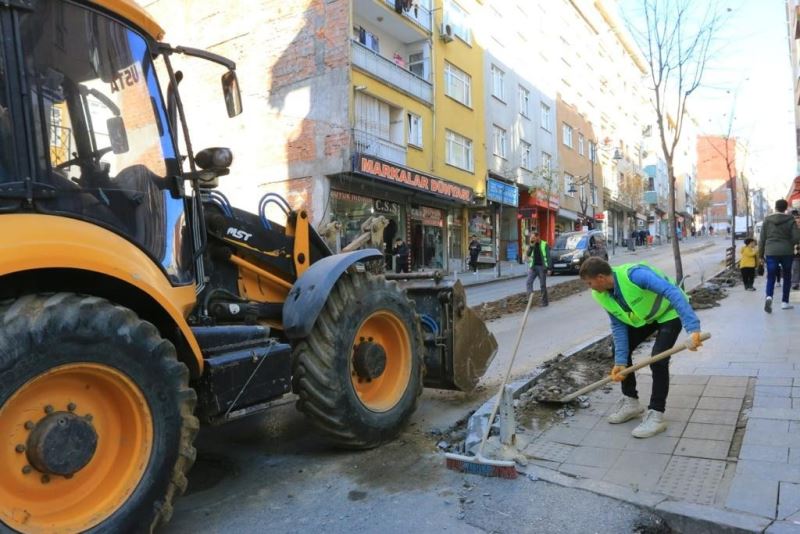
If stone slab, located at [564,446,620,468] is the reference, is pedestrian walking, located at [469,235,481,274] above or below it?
above

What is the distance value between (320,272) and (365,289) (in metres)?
0.41

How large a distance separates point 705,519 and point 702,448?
111cm

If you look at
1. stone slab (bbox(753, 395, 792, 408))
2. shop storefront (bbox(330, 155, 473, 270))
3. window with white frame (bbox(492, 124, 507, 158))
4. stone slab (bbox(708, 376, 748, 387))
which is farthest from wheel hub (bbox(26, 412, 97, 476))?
window with white frame (bbox(492, 124, 507, 158))

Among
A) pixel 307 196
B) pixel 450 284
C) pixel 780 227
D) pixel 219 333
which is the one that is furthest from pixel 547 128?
pixel 219 333

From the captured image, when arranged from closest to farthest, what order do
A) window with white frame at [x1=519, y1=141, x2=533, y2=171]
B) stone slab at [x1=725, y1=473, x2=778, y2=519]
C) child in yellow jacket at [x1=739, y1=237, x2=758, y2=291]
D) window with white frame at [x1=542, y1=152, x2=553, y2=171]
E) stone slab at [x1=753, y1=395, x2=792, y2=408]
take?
stone slab at [x1=725, y1=473, x2=778, y2=519], stone slab at [x1=753, y1=395, x2=792, y2=408], child in yellow jacket at [x1=739, y1=237, x2=758, y2=291], window with white frame at [x1=519, y1=141, x2=533, y2=171], window with white frame at [x1=542, y1=152, x2=553, y2=171]

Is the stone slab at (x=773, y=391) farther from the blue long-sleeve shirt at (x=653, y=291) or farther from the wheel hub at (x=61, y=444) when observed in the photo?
the wheel hub at (x=61, y=444)

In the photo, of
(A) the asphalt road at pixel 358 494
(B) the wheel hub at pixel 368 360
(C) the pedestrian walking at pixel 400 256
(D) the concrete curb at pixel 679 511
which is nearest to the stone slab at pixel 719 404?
(D) the concrete curb at pixel 679 511

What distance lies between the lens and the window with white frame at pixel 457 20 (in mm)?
25047

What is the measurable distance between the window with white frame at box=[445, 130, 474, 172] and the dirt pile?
1020cm

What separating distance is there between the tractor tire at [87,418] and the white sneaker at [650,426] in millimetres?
3125

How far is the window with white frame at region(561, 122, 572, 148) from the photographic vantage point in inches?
1541

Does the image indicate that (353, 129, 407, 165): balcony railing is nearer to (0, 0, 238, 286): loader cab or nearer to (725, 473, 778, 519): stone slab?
(0, 0, 238, 286): loader cab

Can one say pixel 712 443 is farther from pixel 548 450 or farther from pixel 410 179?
pixel 410 179

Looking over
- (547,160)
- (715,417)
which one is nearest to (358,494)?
(715,417)
